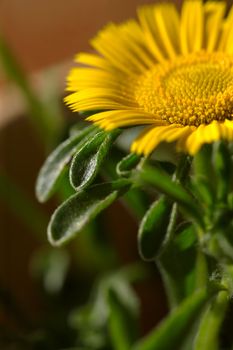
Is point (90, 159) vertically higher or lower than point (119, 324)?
higher

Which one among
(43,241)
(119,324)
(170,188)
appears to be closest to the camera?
(170,188)

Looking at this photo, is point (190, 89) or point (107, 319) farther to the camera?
point (107, 319)

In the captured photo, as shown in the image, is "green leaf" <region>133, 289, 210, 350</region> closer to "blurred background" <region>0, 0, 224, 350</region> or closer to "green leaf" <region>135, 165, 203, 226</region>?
"green leaf" <region>135, 165, 203, 226</region>

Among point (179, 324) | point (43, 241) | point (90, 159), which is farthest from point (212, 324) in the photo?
point (43, 241)

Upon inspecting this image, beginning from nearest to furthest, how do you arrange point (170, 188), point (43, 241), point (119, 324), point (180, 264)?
point (170, 188) → point (180, 264) → point (119, 324) → point (43, 241)

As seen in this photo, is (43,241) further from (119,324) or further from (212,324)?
(212,324)

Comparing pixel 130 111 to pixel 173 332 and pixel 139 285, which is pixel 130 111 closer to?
pixel 173 332
